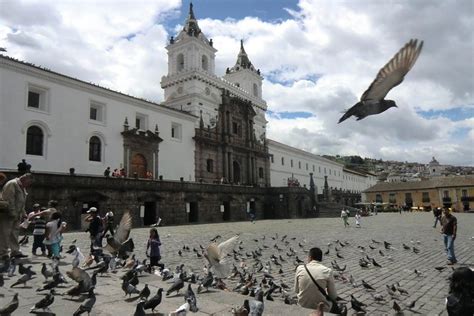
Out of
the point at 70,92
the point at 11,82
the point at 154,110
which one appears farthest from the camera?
the point at 154,110

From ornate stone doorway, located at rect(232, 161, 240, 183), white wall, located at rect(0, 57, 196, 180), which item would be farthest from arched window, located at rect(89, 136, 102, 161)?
ornate stone doorway, located at rect(232, 161, 240, 183)

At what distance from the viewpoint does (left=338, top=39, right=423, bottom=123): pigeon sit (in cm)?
293

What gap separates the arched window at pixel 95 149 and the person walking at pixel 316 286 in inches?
1065

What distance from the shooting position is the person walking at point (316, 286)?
4520 millimetres

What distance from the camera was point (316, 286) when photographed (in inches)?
179

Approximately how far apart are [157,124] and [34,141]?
1209 centimetres

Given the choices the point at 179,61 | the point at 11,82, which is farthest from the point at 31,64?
the point at 179,61

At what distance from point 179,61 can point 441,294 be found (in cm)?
4151

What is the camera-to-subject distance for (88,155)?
28.1m

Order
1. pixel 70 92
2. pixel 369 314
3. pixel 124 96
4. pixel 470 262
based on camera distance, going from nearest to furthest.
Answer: pixel 369 314 → pixel 470 262 → pixel 70 92 → pixel 124 96

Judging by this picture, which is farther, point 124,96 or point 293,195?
point 293,195

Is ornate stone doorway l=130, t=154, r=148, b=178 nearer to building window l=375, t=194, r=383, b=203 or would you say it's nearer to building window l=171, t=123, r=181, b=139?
building window l=171, t=123, r=181, b=139

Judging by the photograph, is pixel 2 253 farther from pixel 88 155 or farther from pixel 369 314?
pixel 88 155

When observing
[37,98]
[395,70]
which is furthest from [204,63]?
[395,70]
